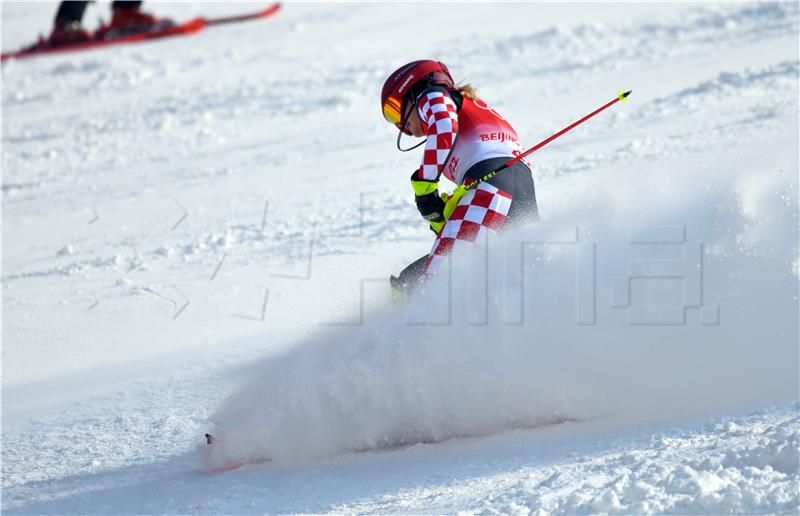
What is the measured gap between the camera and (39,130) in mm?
10914

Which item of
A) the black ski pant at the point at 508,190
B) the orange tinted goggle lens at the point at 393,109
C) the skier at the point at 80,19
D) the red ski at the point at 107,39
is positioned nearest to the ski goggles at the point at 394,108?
the orange tinted goggle lens at the point at 393,109

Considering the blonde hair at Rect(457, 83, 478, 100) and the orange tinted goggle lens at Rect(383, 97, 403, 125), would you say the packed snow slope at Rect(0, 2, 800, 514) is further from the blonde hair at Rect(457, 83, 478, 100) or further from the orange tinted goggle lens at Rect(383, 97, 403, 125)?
the orange tinted goggle lens at Rect(383, 97, 403, 125)

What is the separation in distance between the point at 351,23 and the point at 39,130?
440 cm

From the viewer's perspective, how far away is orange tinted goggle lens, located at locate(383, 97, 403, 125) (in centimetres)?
485

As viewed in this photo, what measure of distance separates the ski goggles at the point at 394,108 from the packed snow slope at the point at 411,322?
2.91ft

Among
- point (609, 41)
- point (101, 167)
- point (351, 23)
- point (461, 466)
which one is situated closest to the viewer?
point (461, 466)

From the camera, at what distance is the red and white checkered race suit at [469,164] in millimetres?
4512

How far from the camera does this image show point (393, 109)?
490 centimetres

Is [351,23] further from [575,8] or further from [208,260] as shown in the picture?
[208,260]

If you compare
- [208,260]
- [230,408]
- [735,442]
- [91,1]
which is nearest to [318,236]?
[208,260]

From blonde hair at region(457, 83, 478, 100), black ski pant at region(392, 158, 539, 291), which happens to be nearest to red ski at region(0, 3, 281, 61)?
Answer: blonde hair at region(457, 83, 478, 100)

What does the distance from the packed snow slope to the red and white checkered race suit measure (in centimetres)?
15

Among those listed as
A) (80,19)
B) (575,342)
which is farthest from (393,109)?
(80,19)

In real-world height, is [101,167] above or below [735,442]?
above
